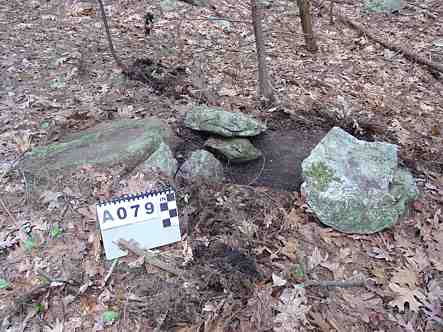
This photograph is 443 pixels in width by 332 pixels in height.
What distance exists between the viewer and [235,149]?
3.68 m

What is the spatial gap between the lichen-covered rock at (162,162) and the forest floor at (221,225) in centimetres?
39

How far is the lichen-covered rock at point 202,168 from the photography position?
3377mm

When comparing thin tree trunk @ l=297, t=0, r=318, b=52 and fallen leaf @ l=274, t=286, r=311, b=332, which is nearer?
fallen leaf @ l=274, t=286, r=311, b=332

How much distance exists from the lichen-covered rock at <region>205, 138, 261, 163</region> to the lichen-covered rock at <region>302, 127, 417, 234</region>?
2.14 feet

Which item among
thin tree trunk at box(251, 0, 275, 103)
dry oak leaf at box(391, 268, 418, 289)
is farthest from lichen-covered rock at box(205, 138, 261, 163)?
dry oak leaf at box(391, 268, 418, 289)

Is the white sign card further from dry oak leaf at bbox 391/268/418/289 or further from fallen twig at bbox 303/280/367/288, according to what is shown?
dry oak leaf at bbox 391/268/418/289

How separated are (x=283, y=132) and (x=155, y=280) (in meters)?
2.36

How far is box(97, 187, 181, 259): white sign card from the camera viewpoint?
8.85ft

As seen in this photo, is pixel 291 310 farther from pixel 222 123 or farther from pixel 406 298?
pixel 222 123

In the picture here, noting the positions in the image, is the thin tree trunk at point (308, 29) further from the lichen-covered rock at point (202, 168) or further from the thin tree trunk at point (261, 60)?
the lichen-covered rock at point (202, 168)

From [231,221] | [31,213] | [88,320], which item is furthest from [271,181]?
[31,213]

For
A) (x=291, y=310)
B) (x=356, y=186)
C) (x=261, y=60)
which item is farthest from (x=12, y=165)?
(x=356, y=186)

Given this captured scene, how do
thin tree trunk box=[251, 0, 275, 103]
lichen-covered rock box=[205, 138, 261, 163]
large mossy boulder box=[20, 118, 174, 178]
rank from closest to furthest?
large mossy boulder box=[20, 118, 174, 178], lichen-covered rock box=[205, 138, 261, 163], thin tree trunk box=[251, 0, 275, 103]

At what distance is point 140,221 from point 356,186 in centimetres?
187
